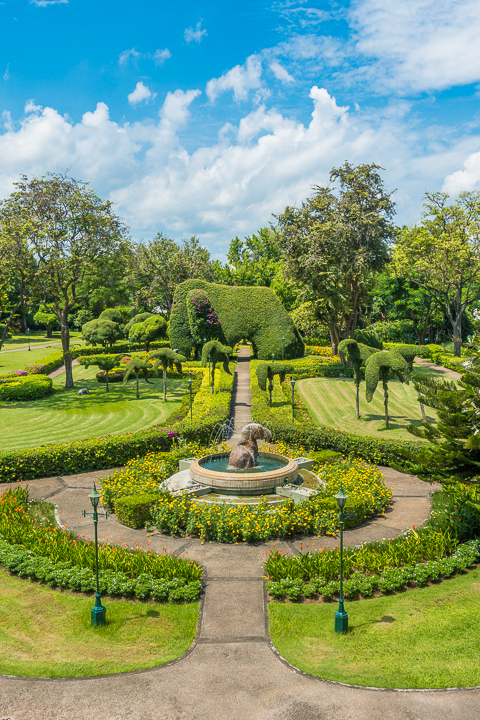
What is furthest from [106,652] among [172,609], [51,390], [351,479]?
[51,390]

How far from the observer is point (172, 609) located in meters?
9.20

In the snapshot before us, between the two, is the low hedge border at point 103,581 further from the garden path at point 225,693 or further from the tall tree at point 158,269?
the tall tree at point 158,269

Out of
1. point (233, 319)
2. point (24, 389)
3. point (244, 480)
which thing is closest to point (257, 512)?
point (244, 480)

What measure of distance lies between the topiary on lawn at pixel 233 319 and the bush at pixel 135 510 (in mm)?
27119

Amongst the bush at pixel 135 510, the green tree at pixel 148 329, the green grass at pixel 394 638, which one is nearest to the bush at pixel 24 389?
the green tree at pixel 148 329

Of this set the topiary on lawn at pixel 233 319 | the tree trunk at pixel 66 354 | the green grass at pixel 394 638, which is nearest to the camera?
the green grass at pixel 394 638

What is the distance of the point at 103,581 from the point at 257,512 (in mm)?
4414

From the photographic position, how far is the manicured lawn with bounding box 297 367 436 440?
23.4 meters

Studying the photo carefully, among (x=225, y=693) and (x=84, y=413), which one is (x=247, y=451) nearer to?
(x=225, y=693)

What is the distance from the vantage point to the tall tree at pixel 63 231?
1190 inches

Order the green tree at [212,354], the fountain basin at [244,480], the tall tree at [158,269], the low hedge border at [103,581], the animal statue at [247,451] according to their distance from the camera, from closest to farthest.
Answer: the low hedge border at [103,581], the fountain basin at [244,480], the animal statue at [247,451], the green tree at [212,354], the tall tree at [158,269]

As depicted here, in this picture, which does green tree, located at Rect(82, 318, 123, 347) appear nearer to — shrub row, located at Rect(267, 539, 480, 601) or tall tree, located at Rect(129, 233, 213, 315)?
tall tree, located at Rect(129, 233, 213, 315)

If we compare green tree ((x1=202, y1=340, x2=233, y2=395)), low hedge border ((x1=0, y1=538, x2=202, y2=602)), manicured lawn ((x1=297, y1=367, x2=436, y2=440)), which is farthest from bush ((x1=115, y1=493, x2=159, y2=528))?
green tree ((x1=202, y1=340, x2=233, y2=395))

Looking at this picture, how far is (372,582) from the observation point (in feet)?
31.8
